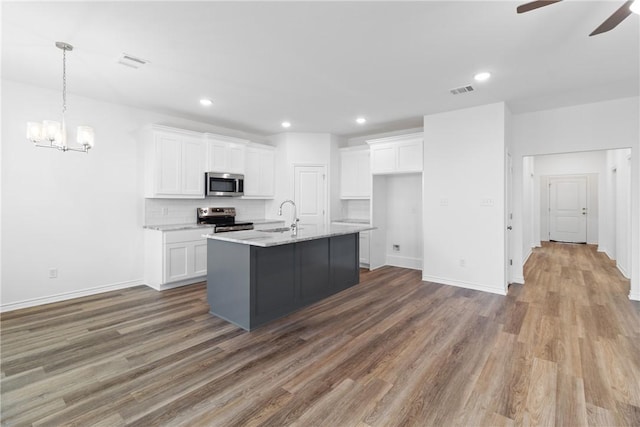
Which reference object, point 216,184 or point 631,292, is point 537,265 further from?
point 216,184

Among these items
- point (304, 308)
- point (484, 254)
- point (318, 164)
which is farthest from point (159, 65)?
point (484, 254)

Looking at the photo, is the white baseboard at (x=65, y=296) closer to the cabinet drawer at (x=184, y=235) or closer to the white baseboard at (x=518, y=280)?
the cabinet drawer at (x=184, y=235)

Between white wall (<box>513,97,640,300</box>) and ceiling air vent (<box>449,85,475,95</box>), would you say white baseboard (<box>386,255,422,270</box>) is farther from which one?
ceiling air vent (<box>449,85,475,95</box>)

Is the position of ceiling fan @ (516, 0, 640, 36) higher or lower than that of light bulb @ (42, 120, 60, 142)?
higher

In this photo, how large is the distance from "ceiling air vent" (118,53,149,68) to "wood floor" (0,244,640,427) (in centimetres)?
271

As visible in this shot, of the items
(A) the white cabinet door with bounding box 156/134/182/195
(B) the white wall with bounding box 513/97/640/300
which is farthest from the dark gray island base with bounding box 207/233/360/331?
(B) the white wall with bounding box 513/97/640/300

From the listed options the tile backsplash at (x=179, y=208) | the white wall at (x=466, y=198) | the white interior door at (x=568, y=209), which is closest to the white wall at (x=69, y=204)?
the tile backsplash at (x=179, y=208)

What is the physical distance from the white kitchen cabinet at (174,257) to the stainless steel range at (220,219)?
0.35 meters

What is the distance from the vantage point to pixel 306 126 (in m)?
5.69

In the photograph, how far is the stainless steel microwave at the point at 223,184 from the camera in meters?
5.07

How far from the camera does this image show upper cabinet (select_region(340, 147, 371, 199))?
19.9ft

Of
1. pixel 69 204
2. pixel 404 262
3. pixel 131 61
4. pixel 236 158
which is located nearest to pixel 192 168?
pixel 236 158

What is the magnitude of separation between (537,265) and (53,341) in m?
7.70

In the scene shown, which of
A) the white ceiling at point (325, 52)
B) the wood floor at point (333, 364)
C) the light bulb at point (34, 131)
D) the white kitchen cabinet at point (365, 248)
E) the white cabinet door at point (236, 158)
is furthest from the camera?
the white kitchen cabinet at point (365, 248)
